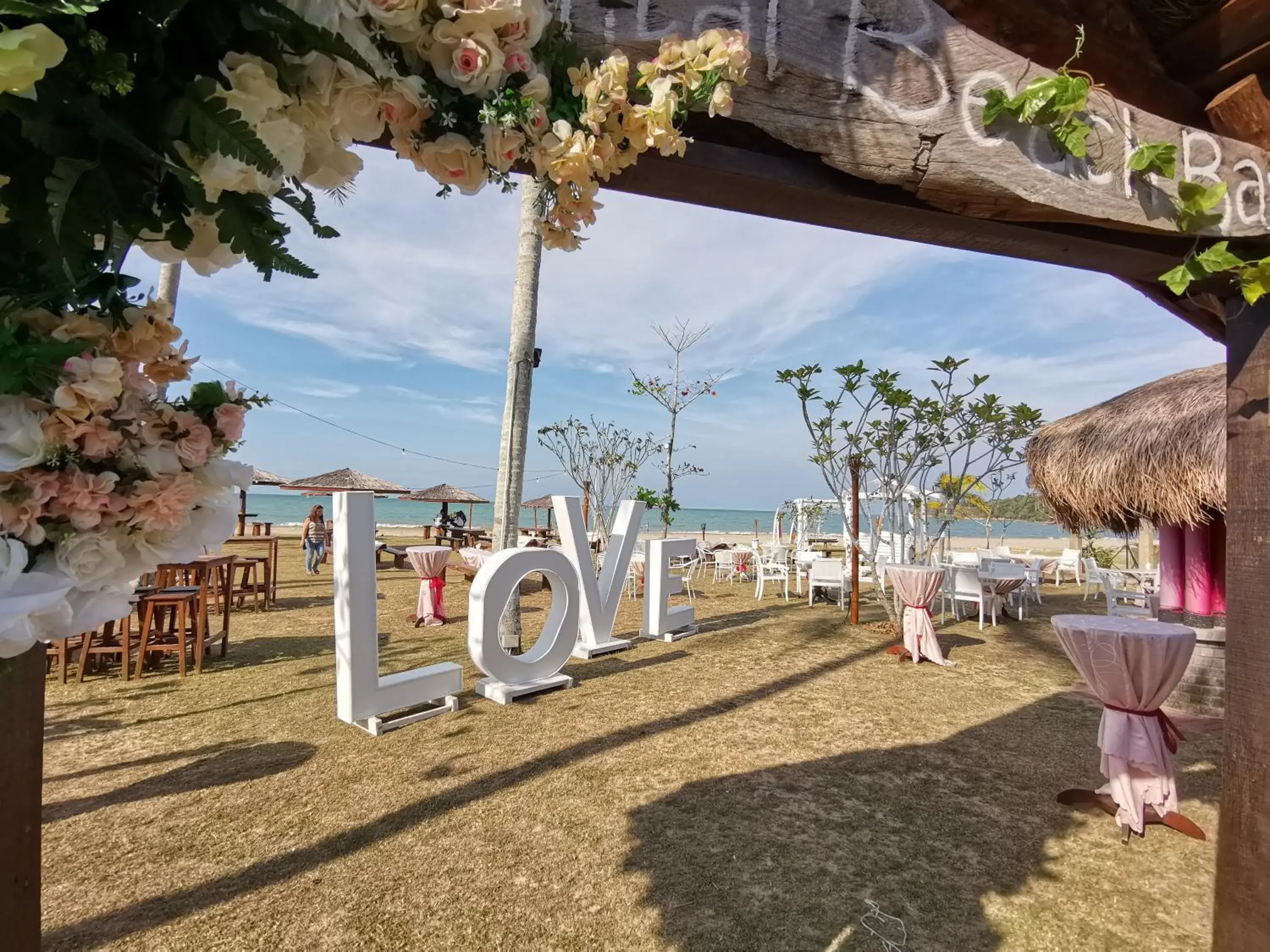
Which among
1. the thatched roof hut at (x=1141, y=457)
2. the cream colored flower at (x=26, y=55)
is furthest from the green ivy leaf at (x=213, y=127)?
the thatched roof hut at (x=1141, y=457)


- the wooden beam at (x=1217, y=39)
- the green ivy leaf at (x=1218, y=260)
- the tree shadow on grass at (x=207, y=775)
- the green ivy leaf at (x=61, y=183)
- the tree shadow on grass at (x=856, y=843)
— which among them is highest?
the wooden beam at (x=1217, y=39)

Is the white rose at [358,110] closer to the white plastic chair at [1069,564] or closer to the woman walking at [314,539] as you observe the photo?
the woman walking at [314,539]

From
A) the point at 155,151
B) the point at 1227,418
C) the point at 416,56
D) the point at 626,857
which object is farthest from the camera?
the point at 626,857

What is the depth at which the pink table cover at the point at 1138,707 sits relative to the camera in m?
3.17

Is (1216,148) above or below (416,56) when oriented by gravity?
above

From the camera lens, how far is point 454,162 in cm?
100

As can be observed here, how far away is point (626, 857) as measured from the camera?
9.37 feet

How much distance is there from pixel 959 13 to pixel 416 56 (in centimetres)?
151

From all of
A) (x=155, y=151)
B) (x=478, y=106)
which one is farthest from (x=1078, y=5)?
(x=155, y=151)

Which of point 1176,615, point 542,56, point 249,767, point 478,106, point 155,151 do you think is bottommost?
point 249,767

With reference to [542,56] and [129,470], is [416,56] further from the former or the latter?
[129,470]

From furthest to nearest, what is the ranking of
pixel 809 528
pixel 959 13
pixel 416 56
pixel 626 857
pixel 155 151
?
pixel 809 528 < pixel 626 857 < pixel 959 13 < pixel 416 56 < pixel 155 151

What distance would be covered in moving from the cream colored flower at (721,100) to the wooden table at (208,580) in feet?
20.1

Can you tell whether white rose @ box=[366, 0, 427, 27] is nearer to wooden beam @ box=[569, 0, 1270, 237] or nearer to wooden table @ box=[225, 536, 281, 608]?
wooden beam @ box=[569, 0, 1270, 237]
